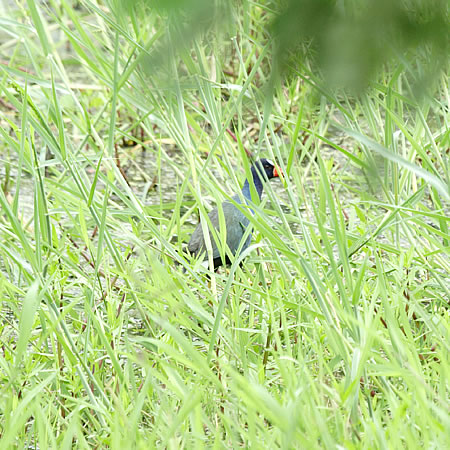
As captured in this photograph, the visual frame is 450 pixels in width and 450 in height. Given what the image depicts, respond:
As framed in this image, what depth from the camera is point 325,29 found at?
101 cm

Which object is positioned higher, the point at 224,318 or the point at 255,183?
→ the point at 224,318

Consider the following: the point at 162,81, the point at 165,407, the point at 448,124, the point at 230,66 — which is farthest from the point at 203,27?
the point at 230,66

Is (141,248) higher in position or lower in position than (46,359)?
higher

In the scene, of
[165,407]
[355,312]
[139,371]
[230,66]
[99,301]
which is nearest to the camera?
[165,407]

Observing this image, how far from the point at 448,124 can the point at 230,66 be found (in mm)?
2259

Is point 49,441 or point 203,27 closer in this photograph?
point 203,27

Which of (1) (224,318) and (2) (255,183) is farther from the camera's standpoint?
(2) (255,183)

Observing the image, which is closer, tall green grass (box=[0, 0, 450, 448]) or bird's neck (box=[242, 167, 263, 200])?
tall green grass (box=[0, 0, 450, 448])

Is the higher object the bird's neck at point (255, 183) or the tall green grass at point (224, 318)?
the tall green grass at point (224, 318)

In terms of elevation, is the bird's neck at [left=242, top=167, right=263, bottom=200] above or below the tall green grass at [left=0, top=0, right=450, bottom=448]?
below

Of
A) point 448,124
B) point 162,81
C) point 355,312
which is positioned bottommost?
point 355,312

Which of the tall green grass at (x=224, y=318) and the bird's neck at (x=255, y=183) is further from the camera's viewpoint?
the bird's neck at (x=255, y=183)

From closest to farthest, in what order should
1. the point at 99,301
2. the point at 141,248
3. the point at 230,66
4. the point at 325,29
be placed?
the point at 325,29
the point at 141,248
the point at 99,301
the point at 230,66

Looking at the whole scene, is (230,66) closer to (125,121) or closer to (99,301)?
(125,121)
